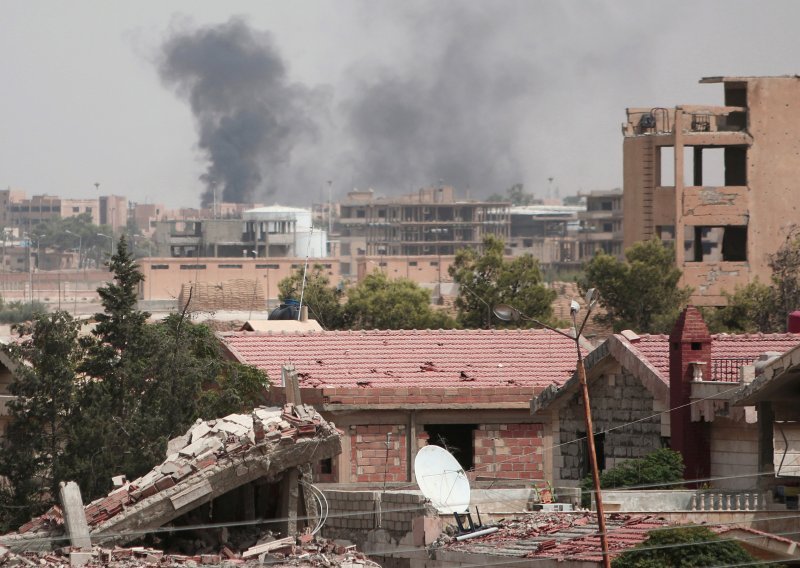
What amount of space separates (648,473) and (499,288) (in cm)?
4024

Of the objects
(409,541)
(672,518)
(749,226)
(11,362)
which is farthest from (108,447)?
(749,226)

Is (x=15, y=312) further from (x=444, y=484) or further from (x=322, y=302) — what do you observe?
(x=444, y=484)

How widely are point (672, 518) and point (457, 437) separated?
8.82m

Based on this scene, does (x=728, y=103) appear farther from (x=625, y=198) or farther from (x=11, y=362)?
(x=11, y=362)

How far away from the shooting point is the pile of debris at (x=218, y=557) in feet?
83.0

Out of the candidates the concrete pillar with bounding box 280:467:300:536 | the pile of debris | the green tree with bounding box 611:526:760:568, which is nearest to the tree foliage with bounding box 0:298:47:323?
the concrete pillar with bounding box 280:467:300:536

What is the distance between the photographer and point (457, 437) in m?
34.9

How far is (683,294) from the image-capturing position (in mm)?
73875

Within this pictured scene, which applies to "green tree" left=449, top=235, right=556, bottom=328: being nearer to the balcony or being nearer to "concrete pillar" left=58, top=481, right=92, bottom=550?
the balcony

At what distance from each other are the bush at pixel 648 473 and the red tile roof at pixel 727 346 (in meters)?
1.98

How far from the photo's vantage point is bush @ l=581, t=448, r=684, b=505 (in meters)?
30.2

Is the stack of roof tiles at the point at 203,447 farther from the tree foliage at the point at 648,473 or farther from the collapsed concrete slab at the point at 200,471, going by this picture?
the tree foliage at the point at 648,473

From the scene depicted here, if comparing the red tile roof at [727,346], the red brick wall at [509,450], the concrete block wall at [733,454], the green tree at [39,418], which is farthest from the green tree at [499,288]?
the concrete block wall at [733,454]

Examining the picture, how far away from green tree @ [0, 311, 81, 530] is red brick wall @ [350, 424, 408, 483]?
4.67 meters
